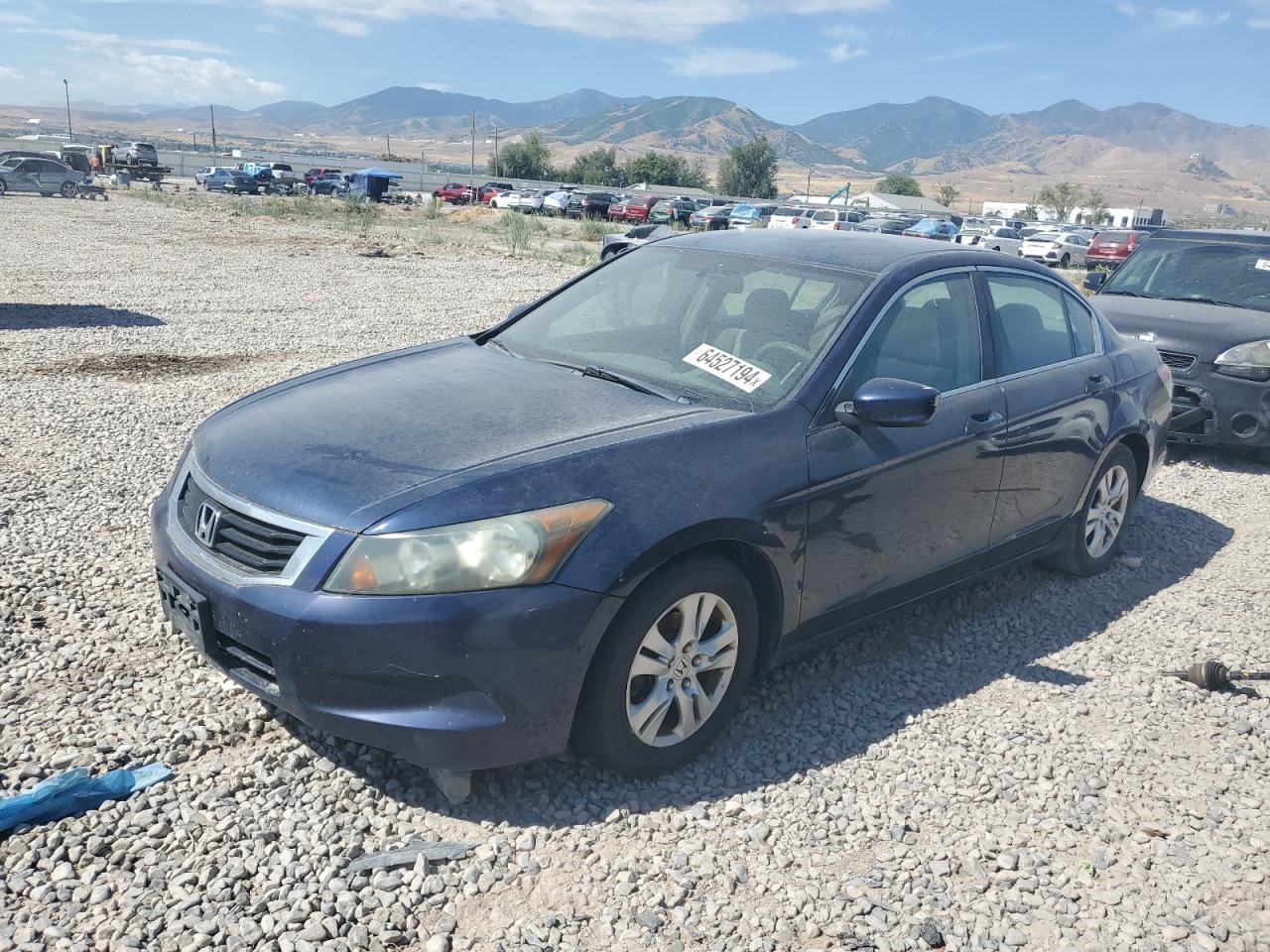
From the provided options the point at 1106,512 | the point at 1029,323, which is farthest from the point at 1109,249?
the point at 1029,323

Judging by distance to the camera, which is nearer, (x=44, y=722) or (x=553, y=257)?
(x=44, y=722)

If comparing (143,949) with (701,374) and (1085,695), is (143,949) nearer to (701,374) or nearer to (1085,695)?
(701,374)

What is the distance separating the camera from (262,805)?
3.04 m

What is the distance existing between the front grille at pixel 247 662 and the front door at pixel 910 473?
5.74 feet

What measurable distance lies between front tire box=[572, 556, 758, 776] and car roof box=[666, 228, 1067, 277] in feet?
5.15

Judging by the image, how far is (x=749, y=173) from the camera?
363ft

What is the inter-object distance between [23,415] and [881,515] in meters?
6.66

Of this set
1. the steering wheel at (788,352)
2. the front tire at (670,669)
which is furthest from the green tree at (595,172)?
the front tire at (670,669)

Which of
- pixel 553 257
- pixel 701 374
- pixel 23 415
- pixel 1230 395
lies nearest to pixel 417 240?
pixel 553 257

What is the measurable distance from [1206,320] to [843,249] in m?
5.09

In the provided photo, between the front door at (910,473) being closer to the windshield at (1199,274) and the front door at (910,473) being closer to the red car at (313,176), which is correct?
the windshield at (1199,274)

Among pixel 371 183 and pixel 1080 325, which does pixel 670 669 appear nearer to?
pixel 1080 325

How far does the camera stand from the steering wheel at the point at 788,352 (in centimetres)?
370

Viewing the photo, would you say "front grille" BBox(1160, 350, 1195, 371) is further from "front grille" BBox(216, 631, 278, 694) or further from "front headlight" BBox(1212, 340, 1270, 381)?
"front grille" BBox(216, 631, 278, 694)
